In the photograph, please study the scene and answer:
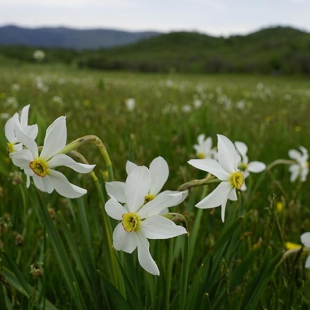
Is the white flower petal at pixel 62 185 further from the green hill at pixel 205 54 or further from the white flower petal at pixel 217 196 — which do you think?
the green hill at pixel 205 54

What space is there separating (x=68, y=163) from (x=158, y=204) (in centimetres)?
20

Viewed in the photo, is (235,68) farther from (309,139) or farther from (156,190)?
(156,190)

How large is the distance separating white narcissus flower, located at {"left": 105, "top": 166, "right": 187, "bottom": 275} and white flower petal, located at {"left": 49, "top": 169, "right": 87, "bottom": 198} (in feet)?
0.36

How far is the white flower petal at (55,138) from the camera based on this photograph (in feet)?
2.90

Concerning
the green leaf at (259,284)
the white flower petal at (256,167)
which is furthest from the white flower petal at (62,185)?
the white flower petal at (256,167)

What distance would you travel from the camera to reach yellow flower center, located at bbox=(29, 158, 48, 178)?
35.8 inches

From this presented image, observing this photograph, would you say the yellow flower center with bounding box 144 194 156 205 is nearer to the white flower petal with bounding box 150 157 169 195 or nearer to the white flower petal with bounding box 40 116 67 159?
the white flower petal with bounding box 150 157 169 195

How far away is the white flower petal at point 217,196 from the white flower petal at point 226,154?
40mm

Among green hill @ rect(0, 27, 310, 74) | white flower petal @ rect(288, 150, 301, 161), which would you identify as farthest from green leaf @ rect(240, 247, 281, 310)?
green hill @ rect(0, 27, 310, 74)

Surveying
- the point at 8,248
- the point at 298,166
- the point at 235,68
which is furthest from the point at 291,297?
the point at 235,68

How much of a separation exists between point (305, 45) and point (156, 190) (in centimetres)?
6293

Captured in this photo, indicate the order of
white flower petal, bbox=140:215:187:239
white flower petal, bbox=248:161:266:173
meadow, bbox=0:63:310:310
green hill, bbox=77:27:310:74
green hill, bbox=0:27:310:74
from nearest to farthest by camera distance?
white flower petal, bbox=140:215:187:239 < meadow, bbox=0:63:310:310 < white flower petal, bbox=248:161:266:173 < green hill, bbox=0:27:310:74 < green hill, bbox=77:27:310:74

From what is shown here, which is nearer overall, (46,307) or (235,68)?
(46,307)

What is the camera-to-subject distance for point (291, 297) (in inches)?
50.7
